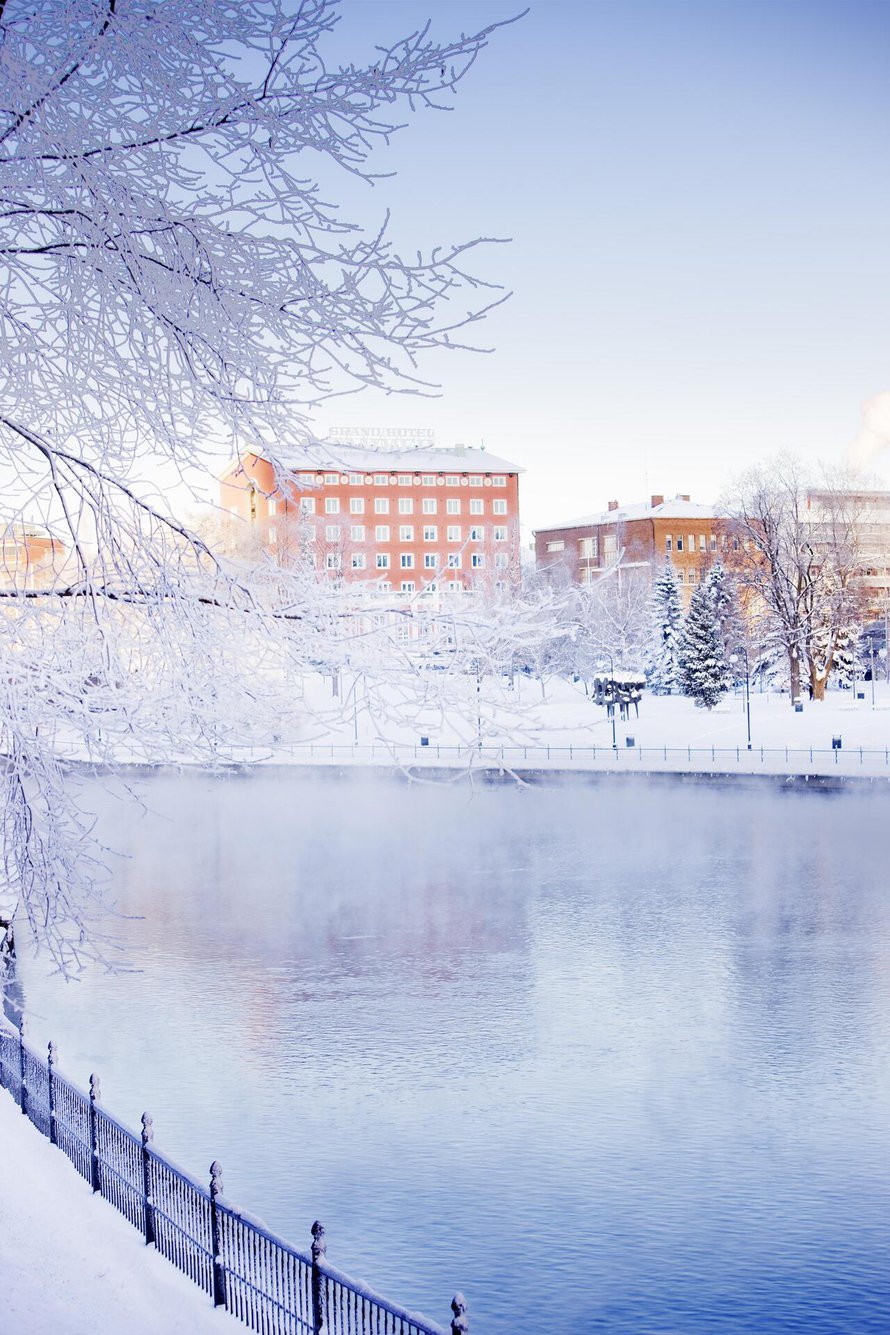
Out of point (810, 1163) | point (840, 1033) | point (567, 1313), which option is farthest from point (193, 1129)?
point (840, 1033)

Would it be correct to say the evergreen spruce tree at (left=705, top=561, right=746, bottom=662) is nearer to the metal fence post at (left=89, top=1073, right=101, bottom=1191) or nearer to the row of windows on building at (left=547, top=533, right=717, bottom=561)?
the row of windows on building at (left=547, top=533, right=717, bottom=561)

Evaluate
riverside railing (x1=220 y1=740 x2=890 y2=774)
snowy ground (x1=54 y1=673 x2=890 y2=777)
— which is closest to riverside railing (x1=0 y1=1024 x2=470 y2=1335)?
snowy ground (x1=54 y1=673 x2=890 y2=777)

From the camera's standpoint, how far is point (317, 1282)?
29.6ft

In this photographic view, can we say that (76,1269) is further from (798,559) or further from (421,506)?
(421,506)

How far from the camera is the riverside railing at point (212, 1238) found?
886 cm

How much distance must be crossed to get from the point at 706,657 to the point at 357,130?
61293 mm

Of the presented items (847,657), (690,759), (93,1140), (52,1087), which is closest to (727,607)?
(847,657)

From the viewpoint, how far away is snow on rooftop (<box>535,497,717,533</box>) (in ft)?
340

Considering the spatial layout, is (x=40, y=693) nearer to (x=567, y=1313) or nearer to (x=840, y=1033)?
(x=567, y=1313)

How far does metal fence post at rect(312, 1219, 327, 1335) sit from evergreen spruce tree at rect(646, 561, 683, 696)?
63.0m

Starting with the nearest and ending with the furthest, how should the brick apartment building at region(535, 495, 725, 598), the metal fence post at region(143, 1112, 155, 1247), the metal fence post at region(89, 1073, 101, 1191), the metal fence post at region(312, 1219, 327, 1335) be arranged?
the metal fence post at region(312, 1219, 327, 1335) → the metal fence post at region(143, 1112, 155, 1247) → the metal fence post at region(89, 1073, 101, 1191) → the brick apartment building at region(535, 495, 725, 598)

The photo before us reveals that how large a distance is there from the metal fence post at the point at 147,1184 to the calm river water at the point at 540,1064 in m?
2.31

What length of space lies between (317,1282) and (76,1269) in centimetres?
251

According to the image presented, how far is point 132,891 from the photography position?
3073cm
